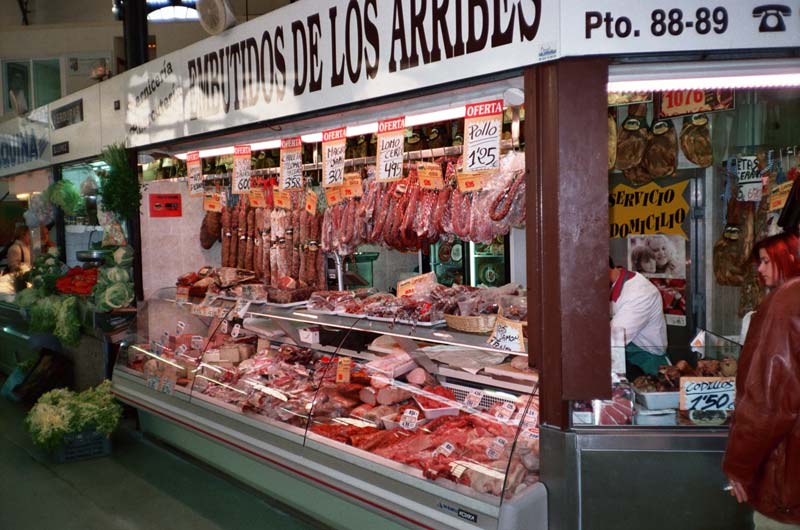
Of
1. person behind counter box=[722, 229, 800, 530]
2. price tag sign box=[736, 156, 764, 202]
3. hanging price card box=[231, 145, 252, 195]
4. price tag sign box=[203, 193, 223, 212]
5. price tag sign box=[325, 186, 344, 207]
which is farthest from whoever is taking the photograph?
price tag sign box=[203, 193, 223, 212]

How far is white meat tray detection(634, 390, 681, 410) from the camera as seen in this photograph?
3414 millimetres

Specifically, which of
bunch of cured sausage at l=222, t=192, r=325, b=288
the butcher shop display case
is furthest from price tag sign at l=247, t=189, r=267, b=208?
the butcher shop display case

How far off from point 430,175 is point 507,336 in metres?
1.70

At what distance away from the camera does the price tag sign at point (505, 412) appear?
3.68 m

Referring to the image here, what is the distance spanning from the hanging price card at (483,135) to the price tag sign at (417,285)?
3.76 feet

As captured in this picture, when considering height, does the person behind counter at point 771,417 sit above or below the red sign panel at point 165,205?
below

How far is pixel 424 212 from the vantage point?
511cm

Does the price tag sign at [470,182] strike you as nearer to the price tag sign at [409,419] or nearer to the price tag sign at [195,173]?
the price tag sign at [409,419]

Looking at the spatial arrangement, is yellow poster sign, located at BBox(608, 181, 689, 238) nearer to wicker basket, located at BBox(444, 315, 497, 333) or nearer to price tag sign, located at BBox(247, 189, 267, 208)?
wicker basket, located at BBox(444, 315, 497, 333)

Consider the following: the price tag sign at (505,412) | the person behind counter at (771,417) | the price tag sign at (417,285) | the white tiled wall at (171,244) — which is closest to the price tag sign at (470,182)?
the price tag sign at (417,285)

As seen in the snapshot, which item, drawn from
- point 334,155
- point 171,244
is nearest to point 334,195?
point 334,155

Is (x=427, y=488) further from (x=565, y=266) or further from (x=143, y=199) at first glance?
(x=143, y=199)

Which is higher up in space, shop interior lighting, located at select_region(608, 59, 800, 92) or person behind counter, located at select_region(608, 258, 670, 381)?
shop interior lighting, located at select_region(608, 59, 800, 92)

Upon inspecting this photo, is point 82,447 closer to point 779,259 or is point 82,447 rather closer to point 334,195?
point 334,195
